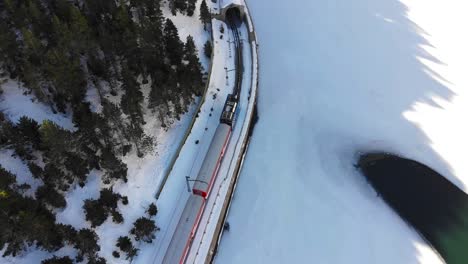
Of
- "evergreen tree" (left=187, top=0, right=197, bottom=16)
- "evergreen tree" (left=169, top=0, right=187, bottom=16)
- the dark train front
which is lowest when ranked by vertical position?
the dark train front

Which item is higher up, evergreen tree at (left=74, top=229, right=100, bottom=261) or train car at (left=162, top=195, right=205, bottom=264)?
train car at (left=162, top=195, right=205, bottom=264)

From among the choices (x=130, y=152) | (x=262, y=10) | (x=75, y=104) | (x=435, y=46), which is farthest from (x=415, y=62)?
(x=75, y=104)

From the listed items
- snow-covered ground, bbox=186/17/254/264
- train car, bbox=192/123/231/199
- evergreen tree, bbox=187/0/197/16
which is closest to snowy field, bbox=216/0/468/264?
snow-covered ground, bbox=186/17/254/264

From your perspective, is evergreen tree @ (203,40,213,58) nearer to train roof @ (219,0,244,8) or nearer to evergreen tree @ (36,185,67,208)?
train roof @ (219,0,244,8)

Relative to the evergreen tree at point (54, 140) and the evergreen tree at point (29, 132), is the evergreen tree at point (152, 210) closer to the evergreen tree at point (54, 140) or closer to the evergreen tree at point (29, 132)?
the evergreen tree at point (54, 140)

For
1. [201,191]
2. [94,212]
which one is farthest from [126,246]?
[201,191]

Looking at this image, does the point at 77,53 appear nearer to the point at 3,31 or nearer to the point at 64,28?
the point at 64,28

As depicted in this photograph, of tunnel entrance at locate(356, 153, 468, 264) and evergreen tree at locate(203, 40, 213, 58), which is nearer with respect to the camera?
tunnel entrance at locate(356, 153, 468, 264)

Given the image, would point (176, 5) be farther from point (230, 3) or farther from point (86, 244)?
point (86, 244)
